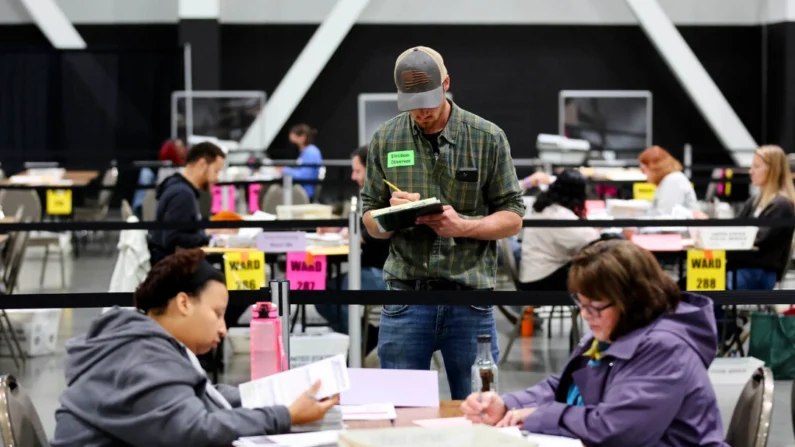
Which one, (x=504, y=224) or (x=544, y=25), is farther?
(x=544, y=25)

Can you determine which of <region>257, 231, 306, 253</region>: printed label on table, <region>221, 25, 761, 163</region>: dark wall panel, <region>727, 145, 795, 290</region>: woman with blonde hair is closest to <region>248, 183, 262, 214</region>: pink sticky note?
<region>257, 231, 306, 253</region>: printed label on table

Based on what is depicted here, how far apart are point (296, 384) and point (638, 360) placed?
0.77 m

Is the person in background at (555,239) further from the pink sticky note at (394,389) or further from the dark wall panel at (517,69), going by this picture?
the dark wall panel at (517,69)

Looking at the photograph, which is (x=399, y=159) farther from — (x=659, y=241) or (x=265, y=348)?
(x=659, y=241)

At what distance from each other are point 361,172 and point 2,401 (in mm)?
4219

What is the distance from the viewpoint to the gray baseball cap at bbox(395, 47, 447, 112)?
11.0 ft

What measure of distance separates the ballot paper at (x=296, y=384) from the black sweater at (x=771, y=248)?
4.53m

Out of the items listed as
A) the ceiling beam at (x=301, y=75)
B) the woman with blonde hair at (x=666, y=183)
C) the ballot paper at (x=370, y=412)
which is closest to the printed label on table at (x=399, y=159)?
the ballot paper at (x=370, y=412)

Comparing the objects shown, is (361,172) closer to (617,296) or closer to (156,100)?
(617,296)

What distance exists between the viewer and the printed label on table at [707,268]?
6.21 m

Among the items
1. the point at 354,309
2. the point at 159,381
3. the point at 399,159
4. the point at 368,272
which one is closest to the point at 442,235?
the point at 399,159

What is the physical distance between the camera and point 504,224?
345 centimetres

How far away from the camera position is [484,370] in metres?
3.11

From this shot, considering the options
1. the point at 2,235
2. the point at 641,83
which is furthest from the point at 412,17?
the point at 2,235
